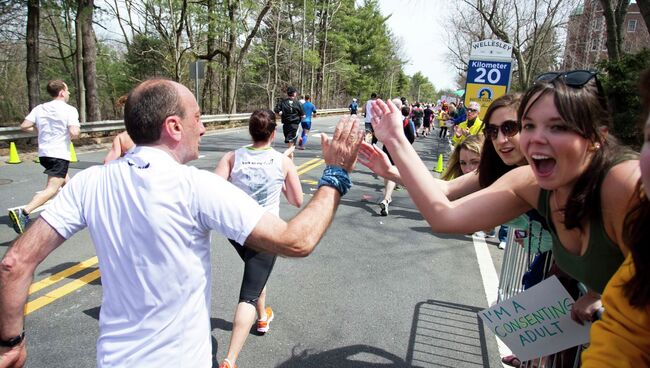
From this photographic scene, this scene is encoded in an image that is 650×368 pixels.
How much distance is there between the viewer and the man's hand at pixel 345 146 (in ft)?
6.23

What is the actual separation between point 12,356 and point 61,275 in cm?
318

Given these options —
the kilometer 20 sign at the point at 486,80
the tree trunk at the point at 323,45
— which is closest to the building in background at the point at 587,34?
the kilometer 20 sign at the point at 486,80

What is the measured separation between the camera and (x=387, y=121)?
7.04 feet

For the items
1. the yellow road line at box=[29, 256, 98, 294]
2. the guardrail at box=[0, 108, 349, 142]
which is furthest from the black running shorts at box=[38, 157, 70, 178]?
the guardrail at box=[0, 108, 349, 142]

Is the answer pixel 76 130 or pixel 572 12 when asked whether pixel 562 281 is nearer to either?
pixel 76 130

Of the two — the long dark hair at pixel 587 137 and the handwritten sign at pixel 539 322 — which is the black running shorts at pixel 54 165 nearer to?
the handwritten sign at pixel 539 322

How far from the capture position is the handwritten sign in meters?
2.09

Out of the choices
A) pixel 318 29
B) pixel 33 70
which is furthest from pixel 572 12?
pixel 318 29

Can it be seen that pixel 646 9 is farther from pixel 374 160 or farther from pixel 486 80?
pixel 374 160

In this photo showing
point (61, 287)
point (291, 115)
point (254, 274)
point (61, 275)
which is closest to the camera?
point (254, 274)

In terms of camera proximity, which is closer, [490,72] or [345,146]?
[345,146]

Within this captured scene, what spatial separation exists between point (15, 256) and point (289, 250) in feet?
3.22

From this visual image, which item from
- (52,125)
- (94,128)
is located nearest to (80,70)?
(94,128)

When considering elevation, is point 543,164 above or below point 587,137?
below
